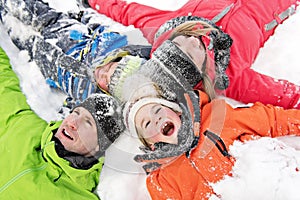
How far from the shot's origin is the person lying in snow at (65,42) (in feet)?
3.15

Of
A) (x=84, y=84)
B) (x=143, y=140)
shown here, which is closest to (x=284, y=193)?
(x=143, y=140)

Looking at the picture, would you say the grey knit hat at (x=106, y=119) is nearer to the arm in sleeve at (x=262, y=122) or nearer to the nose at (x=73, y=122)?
the nose at (x=73, y=122)

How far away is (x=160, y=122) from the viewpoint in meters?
0.67

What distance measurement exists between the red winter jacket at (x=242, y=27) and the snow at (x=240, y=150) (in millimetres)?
36

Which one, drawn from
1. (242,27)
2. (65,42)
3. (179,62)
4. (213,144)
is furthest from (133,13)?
(213,144)

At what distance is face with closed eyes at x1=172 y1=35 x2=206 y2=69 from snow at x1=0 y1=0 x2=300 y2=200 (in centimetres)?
13

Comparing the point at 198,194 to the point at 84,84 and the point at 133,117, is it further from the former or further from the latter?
the point at 84,84

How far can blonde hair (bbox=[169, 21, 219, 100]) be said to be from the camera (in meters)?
0.77

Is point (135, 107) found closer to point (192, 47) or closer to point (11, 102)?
point (192, 47)

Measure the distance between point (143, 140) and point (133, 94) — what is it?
86 mm

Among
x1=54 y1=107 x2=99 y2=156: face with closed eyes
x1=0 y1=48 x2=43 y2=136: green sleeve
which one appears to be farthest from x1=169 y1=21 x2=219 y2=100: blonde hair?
x1=0 y1=48 x2=43 y2=136: green sleeve

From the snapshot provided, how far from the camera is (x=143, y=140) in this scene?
27.2 inches

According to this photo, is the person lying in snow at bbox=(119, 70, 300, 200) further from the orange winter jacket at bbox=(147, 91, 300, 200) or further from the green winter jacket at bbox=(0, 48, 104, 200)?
the green winter jacket at bbox=(0, 48, 104, 200)

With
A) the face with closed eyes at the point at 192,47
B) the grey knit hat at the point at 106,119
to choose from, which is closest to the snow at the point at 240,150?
the grey knit hat at the point at 106,119
